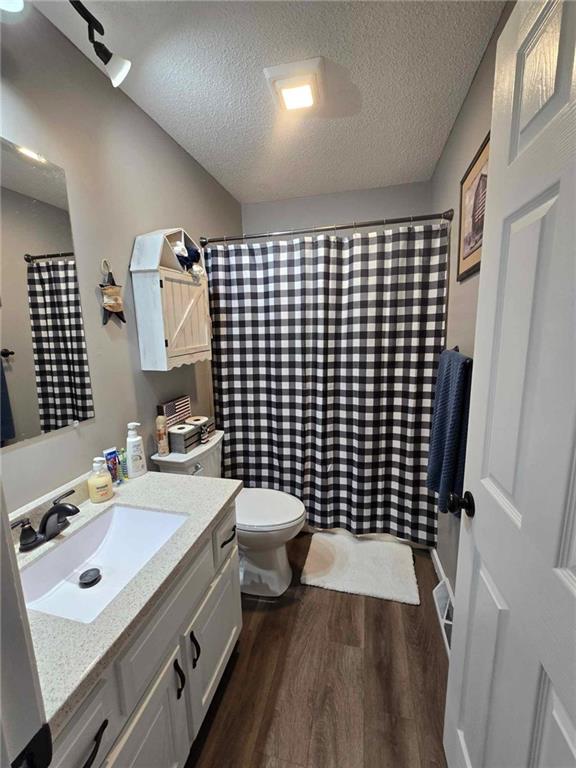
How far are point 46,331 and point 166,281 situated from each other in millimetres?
557

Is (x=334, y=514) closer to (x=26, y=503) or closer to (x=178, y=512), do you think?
(x=178, y=512)

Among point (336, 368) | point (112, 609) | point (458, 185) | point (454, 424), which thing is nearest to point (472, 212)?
point (458, 185)

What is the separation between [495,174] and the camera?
808mm

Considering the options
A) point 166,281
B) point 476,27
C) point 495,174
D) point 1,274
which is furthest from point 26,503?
point 476,27

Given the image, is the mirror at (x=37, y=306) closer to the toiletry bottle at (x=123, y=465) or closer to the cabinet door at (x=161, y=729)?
the toiletry bottle at (x=123, y=465)

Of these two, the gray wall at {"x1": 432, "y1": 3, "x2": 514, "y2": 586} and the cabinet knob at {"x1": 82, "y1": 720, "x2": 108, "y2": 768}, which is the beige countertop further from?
the gray wall at {"x1": 432, "y1": 3, "x2": 514, "y2": 586}

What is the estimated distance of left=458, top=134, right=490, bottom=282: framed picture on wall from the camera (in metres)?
1.21

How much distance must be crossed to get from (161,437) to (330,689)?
1277mm

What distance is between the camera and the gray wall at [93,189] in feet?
3.33

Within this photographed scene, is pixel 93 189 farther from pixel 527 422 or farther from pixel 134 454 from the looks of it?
pixel 527 422

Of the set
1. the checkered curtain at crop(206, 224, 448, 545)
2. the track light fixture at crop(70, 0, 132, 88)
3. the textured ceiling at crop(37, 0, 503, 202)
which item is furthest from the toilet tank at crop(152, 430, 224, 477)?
the textured ceiling at crop(37, 0, 503, 202)

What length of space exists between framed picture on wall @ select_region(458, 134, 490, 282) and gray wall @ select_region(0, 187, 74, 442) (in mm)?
1510

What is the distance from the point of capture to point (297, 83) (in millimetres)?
1334

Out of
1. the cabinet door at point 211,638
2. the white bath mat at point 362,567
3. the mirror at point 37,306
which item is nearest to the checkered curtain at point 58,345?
the mirror at point 37,306
